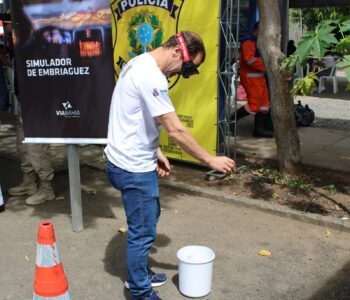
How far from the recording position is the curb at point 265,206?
4.43 meters

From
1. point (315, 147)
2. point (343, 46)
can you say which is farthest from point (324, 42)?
point (315, 147)

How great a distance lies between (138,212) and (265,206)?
7.51 ft

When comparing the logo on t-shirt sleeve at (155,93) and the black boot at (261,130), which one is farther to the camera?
the black boot at (261,130)

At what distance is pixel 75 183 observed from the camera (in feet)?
14.2

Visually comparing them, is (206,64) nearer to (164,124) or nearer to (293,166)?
(293,166)

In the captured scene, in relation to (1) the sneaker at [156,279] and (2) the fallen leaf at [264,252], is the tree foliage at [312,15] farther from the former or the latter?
(1) the sneaker at [156,279]

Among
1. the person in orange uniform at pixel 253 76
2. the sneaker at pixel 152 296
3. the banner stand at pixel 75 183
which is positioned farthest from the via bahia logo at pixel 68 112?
the person in orange uniform at pixel 253 76

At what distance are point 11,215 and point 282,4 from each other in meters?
4.89

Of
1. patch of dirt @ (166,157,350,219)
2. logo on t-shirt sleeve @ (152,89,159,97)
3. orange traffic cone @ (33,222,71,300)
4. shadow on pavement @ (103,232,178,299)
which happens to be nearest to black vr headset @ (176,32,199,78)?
logo on t-shirt sleeve @ (152,89,159,97)

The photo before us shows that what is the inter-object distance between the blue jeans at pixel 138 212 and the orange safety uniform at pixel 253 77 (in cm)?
484

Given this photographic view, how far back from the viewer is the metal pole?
170 inches

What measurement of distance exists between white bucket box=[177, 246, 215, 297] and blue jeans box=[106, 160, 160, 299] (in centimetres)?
30

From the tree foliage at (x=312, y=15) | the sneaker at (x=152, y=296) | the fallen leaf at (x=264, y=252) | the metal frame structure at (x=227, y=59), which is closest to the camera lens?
the sneaker at (x=152, y=296)

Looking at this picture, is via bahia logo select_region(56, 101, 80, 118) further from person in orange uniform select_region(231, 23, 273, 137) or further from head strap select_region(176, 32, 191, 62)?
person in orange uniform select_region(231, 23, 273, 137)
